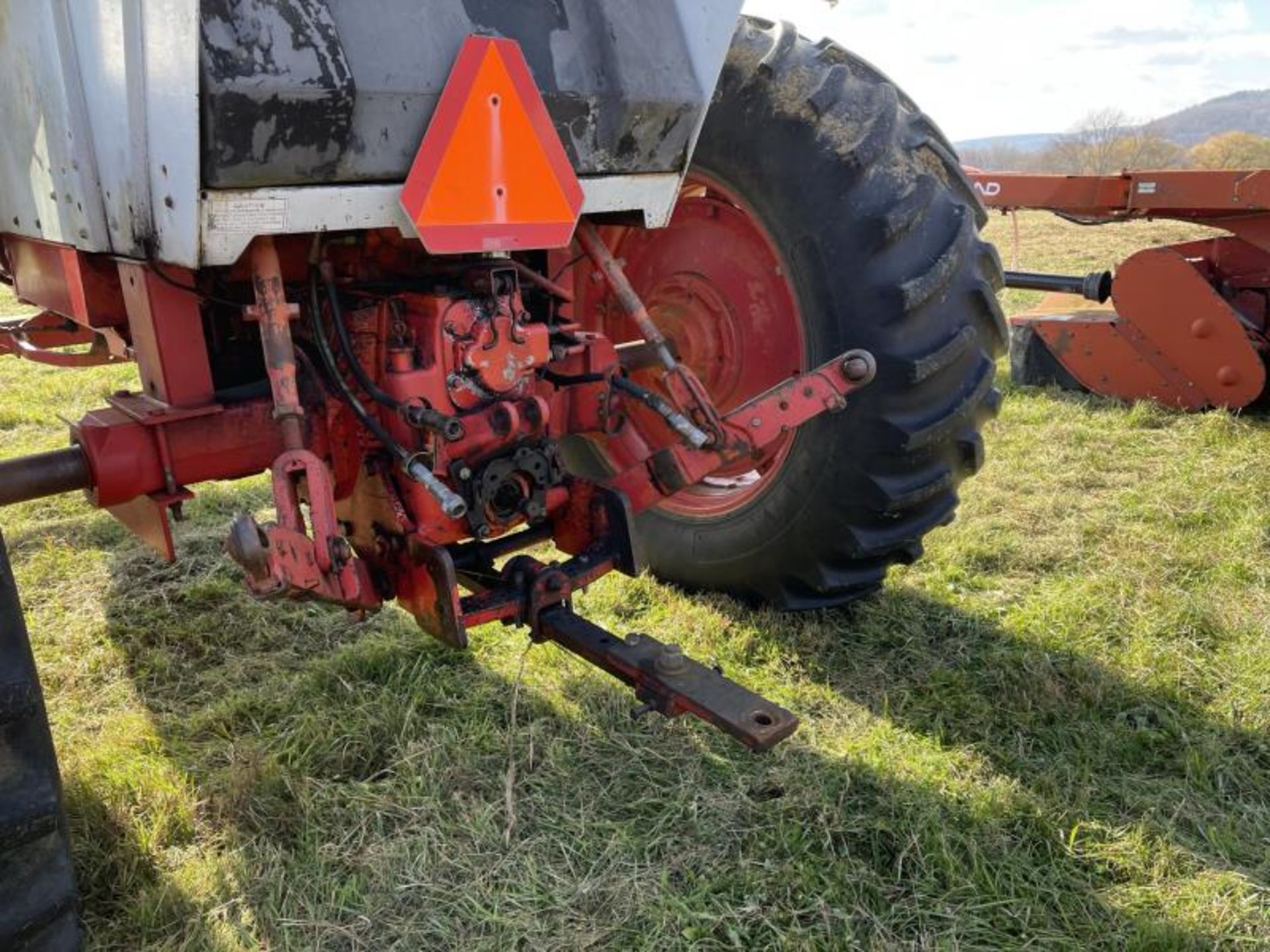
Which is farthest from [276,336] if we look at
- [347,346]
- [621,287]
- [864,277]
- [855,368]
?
[864,277]

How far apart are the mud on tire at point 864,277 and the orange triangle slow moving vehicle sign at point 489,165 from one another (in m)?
0.73

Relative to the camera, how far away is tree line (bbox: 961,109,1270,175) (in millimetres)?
27781

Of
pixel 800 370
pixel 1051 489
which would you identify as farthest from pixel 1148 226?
pixel 800 370

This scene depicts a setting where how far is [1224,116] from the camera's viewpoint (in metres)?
98.2

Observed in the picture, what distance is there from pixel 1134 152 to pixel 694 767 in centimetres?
3755

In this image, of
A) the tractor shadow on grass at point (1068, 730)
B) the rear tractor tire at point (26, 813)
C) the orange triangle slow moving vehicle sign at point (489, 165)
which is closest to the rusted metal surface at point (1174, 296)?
the tractor shadow on grass at point (1068, 730)

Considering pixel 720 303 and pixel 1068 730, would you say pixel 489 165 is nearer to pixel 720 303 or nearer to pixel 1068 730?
pixel 720 303

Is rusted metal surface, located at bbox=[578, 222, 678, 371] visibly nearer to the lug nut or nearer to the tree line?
the lug nut

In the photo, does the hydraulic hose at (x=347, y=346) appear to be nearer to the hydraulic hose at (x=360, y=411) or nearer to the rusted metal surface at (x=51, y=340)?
the hydraulic hose at (x=360, y=411)

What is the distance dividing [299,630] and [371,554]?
95 centimetres

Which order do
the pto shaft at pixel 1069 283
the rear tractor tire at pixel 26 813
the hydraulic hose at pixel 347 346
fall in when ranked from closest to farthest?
the rear tractor tire at pixel 26 813 → the hydraulic hose at pixel 347 346 → the pto shaft at pixel 1069 283

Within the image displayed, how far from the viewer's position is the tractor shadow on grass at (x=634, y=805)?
1982mm

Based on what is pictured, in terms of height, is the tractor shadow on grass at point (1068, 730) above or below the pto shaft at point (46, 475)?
below

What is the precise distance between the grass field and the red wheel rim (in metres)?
0.59
